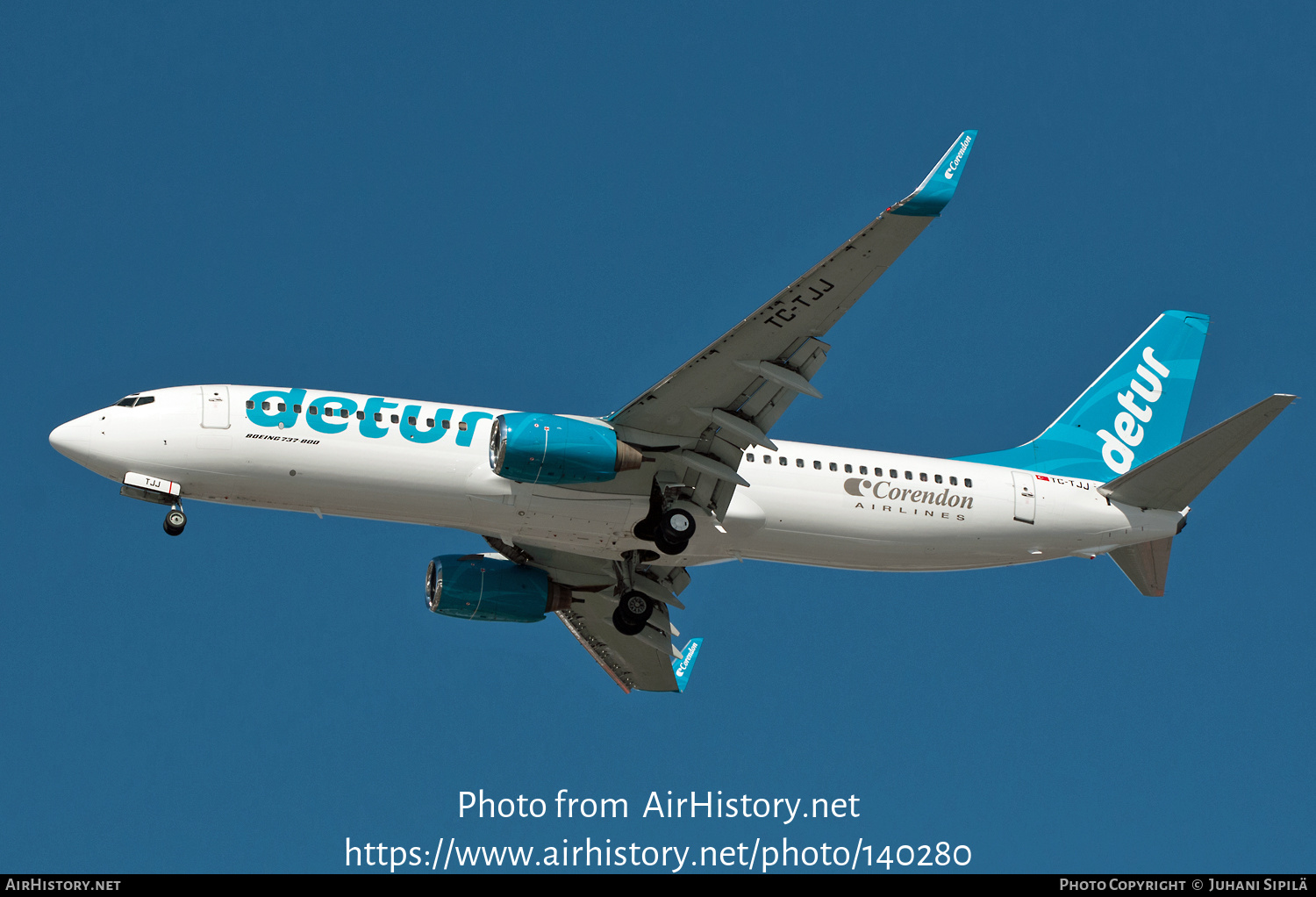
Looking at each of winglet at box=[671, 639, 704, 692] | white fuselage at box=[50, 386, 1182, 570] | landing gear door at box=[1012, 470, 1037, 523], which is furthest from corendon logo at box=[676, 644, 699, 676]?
landing gear door at box=[1012, 470, 1037, 523]

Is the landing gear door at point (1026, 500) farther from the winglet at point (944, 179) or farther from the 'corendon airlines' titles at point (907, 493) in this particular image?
the winglet at point (944, 179)

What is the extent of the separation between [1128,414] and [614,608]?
55.6 ft

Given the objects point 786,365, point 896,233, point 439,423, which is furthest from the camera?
point 439,423

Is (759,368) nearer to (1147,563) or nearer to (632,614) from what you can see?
(632,614)

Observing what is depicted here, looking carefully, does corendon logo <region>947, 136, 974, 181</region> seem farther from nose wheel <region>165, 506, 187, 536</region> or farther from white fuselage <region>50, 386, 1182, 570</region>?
nose wheel <region>165, 506, 187, 536</region>

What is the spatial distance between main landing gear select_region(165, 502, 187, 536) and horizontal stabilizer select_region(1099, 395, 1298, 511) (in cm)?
2466

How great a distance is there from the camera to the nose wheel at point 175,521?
1416 inches

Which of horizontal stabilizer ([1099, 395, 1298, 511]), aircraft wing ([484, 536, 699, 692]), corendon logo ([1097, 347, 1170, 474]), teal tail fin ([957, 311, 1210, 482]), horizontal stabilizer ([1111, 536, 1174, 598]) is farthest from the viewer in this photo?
corendon logo ([1097, 347, 1170, 474])

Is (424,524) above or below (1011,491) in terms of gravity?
below

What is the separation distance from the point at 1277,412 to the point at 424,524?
2138 centimetres

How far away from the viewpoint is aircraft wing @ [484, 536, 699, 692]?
139 feet

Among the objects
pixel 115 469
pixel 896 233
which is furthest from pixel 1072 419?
pixel 115 469

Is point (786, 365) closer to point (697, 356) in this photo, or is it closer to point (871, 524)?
point (697, 356)

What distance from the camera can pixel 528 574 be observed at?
42.6 m
